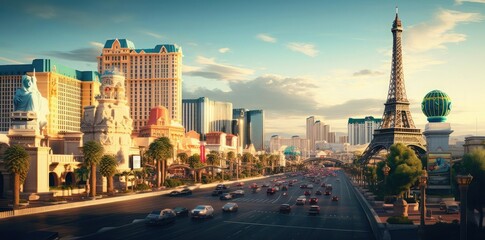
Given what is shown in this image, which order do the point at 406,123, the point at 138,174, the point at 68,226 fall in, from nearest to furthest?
1. the point at 68,226
2. the point at 138,174
3. the point at 406,123

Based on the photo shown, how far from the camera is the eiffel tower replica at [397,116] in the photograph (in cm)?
14455

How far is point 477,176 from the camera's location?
4416cm

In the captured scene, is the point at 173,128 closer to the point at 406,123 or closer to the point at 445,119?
the point at 406,123

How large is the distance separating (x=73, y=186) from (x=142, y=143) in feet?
204

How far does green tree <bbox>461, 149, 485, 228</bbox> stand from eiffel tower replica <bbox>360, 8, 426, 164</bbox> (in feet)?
323

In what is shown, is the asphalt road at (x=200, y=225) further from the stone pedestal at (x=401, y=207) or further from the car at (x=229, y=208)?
the stone pedestal at (x=401, y=207)

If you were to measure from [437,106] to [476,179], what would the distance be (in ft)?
234

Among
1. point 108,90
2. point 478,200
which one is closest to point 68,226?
point 478,200

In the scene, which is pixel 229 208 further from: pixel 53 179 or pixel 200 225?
pixel 53 179

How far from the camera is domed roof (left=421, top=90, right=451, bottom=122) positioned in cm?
11081

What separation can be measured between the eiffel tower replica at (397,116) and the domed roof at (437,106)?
29497mm

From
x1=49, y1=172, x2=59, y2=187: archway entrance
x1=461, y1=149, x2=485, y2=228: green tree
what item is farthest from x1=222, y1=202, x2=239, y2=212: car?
x1=49, y1=172, x2=59, y2=187: archway entrance

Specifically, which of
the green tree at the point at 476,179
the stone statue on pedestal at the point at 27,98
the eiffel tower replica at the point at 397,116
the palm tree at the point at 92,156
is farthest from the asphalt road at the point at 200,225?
the eiffel tower replica at the point at 397,116

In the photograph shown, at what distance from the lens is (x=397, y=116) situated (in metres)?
149
